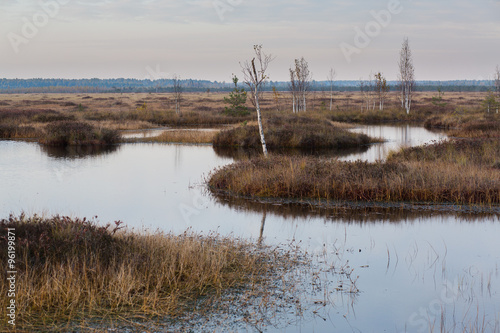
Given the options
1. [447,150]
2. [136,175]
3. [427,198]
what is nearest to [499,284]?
[427,198]

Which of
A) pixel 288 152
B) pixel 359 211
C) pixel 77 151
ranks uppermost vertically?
pixel 77 151

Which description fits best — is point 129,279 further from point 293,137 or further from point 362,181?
point 293,137

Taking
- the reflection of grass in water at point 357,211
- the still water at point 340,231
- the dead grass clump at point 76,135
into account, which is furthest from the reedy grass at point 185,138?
the reflection of grass in water at point 357,211

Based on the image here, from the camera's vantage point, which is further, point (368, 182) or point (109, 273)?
point (368, 182)

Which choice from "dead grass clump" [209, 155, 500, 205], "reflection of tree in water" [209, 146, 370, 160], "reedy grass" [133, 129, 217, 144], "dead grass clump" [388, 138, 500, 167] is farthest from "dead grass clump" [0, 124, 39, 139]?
"dead grass clump" [388, 138, 500, 167]

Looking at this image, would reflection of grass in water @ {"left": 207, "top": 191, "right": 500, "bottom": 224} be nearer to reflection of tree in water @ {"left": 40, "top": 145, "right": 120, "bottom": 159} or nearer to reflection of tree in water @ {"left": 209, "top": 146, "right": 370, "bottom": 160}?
reflection of tree in water @ {"left": 209, "top": 146, "right": 370, "bottom": 160}

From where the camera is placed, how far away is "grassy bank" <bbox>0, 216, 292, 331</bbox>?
776 cm

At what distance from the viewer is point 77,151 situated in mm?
34531

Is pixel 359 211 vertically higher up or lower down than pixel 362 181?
lower down

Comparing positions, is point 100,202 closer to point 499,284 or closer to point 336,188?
point 336,188

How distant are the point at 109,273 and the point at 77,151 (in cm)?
2780

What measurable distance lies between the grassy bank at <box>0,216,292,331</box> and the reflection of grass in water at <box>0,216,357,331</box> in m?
0.02

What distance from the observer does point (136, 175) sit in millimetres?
24891

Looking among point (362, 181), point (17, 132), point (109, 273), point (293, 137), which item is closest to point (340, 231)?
point (362, 181)
